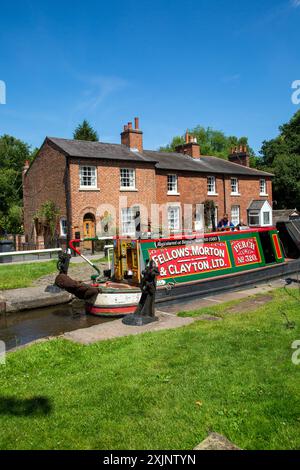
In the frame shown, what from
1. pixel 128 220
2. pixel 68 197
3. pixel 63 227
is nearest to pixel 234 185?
pixel 128 220

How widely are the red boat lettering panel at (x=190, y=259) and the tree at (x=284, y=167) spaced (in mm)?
23678

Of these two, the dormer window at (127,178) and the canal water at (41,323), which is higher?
the dormer window at (127,178)

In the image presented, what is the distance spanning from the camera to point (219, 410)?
404 centimetres

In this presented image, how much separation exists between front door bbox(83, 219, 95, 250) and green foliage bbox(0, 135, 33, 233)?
12.8m

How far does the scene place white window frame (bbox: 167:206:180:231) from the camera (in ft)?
84.5

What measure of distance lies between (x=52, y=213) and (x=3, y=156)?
31.1 metres

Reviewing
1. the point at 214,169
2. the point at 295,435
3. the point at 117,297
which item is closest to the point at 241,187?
→ the point at 214,169

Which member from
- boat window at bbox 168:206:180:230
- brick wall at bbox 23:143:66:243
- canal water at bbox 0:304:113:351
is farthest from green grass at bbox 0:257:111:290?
boat window at bbox 168:206:180:230

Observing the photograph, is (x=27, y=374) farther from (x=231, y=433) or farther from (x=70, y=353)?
(x=231, y=433)

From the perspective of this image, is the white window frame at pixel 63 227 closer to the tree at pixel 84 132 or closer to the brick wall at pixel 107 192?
the brick wall at pixel 107 192

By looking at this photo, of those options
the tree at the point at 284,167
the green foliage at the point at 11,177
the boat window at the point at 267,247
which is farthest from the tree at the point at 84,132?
the boat window at the point at 267,247

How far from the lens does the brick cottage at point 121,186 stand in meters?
21.7

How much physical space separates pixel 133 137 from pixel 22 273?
486 inches

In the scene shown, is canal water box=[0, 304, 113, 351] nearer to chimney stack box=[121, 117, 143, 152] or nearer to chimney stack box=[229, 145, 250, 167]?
chimney stack box=[121, 117, 143, 152]
